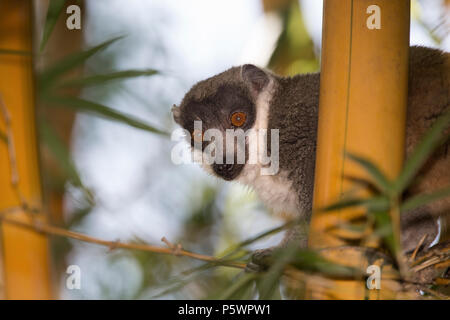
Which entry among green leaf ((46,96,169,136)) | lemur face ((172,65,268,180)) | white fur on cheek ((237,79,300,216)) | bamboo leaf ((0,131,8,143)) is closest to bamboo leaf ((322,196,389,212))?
green leaf ((46,96,169,136))

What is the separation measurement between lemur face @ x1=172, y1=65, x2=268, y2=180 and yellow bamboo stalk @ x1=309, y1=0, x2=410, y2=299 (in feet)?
3.57

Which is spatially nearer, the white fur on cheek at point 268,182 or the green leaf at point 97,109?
the green leaf at point 97,109

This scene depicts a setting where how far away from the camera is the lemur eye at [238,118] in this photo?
2.68 m

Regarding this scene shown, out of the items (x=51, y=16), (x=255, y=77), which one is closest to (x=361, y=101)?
(x=51, y=16)

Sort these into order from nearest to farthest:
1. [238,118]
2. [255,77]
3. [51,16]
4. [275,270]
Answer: [275,270], [51,16], [238,118], [255,77]

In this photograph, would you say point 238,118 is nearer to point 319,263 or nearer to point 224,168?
point 224,168

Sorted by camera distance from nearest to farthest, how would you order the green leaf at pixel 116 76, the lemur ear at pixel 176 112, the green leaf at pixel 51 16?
the green leaf at pixel 51 16 → the green leaf at pixel 116 76 → the lemur ear at pixel 176 112

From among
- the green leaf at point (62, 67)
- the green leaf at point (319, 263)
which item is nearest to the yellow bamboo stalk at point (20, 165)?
the green leaf at point (62, 67)

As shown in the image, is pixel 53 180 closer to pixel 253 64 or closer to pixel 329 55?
pixel 253 64

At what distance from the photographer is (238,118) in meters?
2.70

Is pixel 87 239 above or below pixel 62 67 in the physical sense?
below

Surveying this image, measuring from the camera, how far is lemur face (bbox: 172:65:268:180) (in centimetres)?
269

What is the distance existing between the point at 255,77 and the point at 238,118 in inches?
11.2

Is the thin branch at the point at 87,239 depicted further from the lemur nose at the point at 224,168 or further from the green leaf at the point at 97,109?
the lemur nose at the point at 224,168
